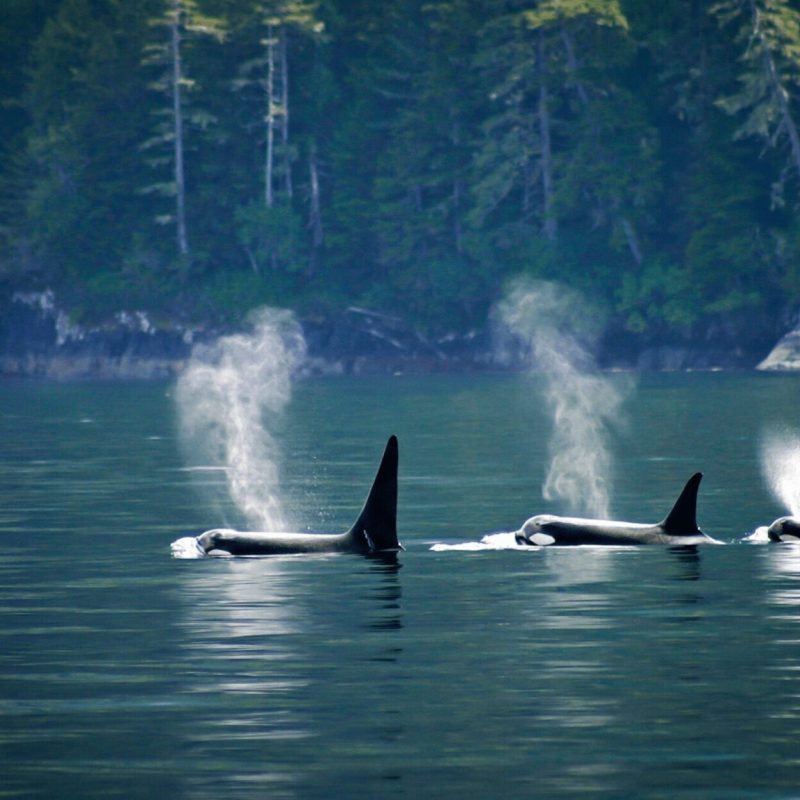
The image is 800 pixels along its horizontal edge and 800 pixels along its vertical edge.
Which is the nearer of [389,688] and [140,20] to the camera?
[389,688]

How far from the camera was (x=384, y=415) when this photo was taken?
70375 millimetres

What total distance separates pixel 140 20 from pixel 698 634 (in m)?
113

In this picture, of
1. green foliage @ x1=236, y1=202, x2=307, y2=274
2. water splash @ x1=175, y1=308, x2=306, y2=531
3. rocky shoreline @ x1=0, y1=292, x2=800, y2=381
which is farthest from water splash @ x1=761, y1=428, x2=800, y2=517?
green foliage @ x1=236, y1=202, x2=307, y2=274

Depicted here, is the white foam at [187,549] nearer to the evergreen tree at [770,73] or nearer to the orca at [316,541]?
the orca at [316,541]

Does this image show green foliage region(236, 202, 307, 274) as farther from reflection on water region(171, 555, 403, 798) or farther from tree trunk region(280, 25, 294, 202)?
reflection on water region(171, 555, 403, 798)

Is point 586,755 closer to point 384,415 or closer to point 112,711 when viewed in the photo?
point 112,711

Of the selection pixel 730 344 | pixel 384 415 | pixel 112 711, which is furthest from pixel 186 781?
pixel 730 344

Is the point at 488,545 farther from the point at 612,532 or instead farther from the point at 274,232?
the point at 274,232

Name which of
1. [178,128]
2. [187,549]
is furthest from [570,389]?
[187,549]

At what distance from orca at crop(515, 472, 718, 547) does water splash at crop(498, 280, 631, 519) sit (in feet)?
17.7

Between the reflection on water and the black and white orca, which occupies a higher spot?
the reflection on water

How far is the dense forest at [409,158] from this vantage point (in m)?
118

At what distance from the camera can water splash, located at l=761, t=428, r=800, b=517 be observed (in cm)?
3675

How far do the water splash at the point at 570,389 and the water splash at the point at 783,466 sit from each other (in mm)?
2733
